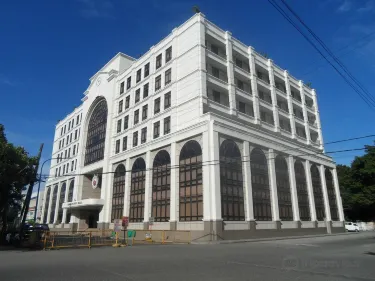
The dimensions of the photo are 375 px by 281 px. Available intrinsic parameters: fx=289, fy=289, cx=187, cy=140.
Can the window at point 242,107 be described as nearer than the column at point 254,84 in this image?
Yes

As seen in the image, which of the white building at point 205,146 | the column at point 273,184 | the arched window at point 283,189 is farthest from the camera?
the arched window at point 283,189

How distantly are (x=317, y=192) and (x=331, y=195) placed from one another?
539cm

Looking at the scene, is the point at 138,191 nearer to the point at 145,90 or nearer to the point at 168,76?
the point at 145,90

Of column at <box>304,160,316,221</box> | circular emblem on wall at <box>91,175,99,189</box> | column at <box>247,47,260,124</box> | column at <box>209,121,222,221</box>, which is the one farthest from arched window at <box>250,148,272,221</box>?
circular emblem on wall at <box>91,175,99,189</box>

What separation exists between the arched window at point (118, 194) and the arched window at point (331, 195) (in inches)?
1370

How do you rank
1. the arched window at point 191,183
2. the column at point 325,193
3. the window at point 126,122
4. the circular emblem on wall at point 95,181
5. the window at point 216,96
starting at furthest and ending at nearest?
1. the circular emblem on wall at point 95,181
2. the window at point 126,122
3. the column at point 325,193
4. the window at point 216,96
5. the arched window at point 191,183

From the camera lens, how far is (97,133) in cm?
5466

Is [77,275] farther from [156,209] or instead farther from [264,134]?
[264,134]

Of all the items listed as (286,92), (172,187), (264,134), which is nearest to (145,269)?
(172,187)

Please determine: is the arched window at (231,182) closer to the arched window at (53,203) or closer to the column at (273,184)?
the column at (273,184)

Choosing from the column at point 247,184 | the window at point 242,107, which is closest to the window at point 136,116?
the window at point 242,107

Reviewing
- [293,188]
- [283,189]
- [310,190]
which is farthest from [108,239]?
[310,190]

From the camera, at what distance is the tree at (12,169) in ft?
80.7

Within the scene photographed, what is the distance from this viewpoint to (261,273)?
10.1m
